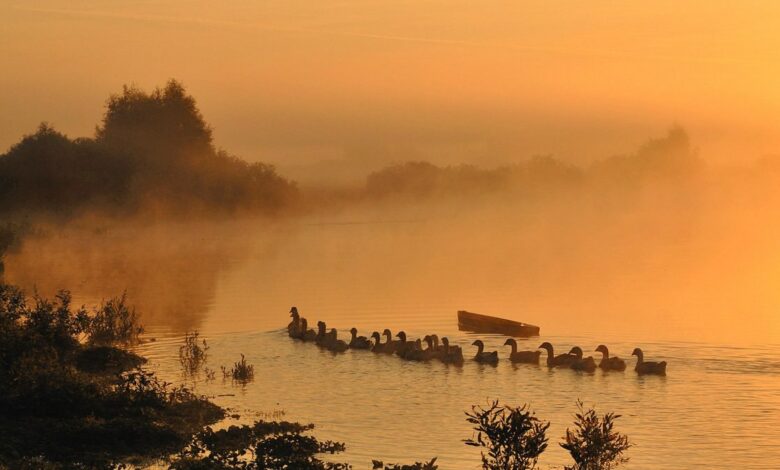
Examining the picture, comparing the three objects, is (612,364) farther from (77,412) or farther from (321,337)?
(77,412)

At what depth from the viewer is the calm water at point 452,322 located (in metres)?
24.6

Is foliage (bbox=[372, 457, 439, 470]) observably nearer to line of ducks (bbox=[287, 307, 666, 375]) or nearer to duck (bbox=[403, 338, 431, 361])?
line of ducks (bbox=[287, 307, 666, 375])

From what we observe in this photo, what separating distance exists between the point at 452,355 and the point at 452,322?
425 inches

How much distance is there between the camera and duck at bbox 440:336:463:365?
106 ft

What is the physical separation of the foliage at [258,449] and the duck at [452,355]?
8889 mm

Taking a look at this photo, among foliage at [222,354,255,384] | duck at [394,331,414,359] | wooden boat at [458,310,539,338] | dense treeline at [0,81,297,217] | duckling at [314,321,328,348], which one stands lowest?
foliage at [222,354,255,384]

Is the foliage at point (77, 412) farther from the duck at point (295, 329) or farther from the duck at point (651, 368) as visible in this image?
the duck at point (651, 368)

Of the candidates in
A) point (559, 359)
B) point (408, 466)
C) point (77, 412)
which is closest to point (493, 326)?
point (559, 359)

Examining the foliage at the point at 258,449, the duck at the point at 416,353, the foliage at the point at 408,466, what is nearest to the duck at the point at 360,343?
the duck at the point at 416,353

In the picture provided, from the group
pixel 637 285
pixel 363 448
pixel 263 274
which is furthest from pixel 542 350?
pixel 263 274

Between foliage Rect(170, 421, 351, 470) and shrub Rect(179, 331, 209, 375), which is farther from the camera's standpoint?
shrub Rect(179, 331, 209, 375)

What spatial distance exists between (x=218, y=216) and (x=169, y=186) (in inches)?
348

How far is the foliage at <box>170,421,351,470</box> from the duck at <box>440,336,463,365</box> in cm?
889

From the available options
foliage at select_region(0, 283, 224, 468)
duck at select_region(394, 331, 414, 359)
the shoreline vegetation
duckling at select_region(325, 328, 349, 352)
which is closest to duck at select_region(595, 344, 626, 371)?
duck at select_region(394, 331, 414, 359)
